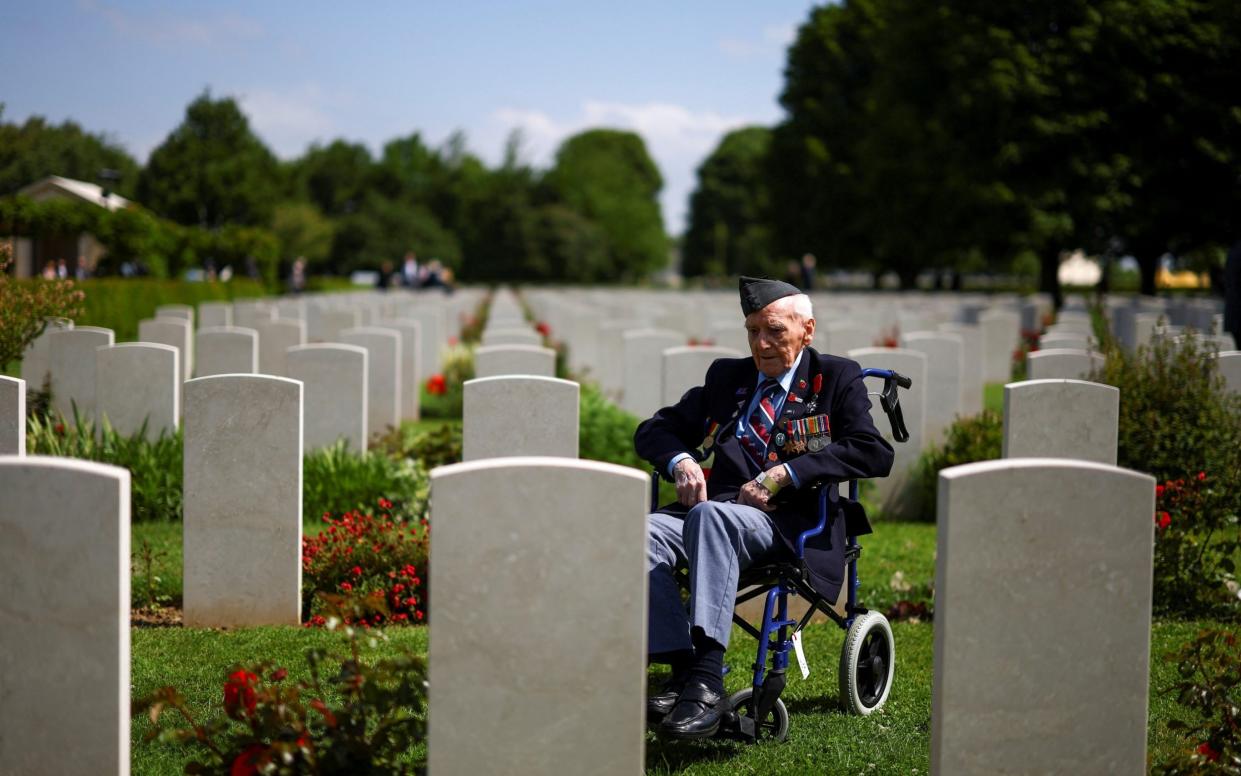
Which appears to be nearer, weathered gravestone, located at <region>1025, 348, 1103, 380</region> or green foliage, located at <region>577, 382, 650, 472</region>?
weathered gravestone, located at <region>1025, 348, 1103, 380</region>

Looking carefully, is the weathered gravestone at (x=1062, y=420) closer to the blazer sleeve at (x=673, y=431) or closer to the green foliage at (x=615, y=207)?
the blazer sleeve at (x=673, y=431)

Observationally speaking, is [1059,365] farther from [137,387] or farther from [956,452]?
[137,387]

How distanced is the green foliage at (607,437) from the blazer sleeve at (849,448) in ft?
14.8

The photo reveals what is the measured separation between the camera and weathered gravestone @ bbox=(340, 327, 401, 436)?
42.2ft

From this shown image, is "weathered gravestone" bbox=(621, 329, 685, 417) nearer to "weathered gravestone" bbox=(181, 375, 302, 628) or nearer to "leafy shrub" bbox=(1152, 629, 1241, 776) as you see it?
"weathered gravestone" bbox=(181, 375, 302, 628)

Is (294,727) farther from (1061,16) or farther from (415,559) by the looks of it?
(1061,16)

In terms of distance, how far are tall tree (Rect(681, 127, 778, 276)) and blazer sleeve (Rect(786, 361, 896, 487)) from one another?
94275 mm

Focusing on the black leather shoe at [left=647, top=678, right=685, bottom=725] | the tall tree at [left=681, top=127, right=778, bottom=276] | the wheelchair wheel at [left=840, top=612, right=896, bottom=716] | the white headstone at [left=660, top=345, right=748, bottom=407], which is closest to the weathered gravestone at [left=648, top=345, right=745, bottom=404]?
the white headstone at [left=660, top=345, right=748, bottom=407]

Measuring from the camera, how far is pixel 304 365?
33.2 feet

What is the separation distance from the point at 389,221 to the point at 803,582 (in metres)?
88.2

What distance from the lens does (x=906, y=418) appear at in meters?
9.56

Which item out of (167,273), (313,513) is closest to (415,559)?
(313,513)

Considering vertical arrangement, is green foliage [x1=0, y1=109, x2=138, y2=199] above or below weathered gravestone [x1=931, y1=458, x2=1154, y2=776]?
above

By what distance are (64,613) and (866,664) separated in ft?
10.3
